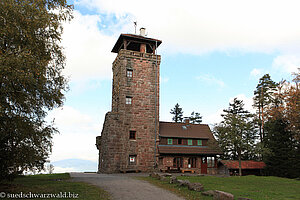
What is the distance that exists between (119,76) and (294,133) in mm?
22186

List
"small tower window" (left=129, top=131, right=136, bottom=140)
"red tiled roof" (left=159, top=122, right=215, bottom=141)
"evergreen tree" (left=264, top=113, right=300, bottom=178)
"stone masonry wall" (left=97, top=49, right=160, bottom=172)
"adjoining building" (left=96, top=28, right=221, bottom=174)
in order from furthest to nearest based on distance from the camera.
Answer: "red tiled roof" (left=159, top=122, right=215, bottom=141) → "evergreen tree" (left=264, top=113, right=300, bottom=178) → "small tower window" (left=129, top=131, right=136, bottom=140) → "adjoining building" (left=96, top=28, right=221, bottom=174) → "stone masonry wall" (left=97, top=49, right=160, bottom=172)

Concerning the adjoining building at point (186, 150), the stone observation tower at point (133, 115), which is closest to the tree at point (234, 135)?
the adjoining building at point (186, 150)

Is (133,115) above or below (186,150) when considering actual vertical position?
above

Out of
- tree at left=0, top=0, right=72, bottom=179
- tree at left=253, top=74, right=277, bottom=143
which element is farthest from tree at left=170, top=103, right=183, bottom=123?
tree at left=0, top=0, right=72, bottom=179

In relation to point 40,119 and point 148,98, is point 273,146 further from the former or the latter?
point 40,119

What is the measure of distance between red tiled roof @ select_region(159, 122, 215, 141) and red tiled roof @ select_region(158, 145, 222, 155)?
1.42m

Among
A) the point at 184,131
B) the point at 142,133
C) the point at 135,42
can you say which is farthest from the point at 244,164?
the point at 135,42

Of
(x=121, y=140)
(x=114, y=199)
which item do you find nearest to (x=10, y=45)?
(x=114, y=199)

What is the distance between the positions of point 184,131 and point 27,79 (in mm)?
24835

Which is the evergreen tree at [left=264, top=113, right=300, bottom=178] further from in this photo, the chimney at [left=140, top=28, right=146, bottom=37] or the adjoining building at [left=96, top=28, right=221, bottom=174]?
the chimney at [left=140, top=28, right=146, bottom=37]

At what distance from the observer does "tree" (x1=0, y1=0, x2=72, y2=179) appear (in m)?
11.4

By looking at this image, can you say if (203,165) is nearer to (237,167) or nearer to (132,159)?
(237,167)

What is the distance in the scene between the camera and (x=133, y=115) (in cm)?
3016

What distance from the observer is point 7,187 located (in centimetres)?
1400
